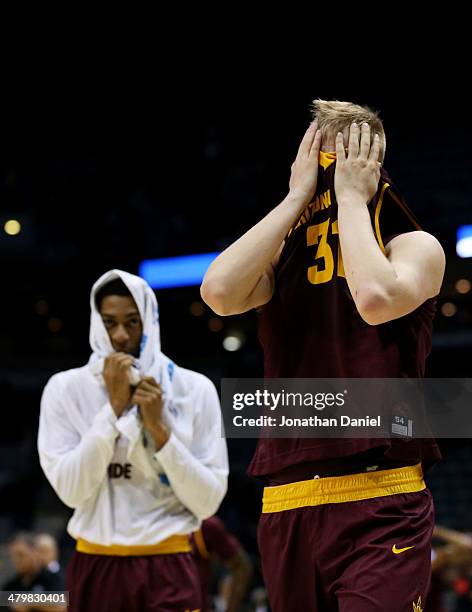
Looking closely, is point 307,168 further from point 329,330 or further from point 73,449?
point 73,449

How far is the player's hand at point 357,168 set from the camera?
2562mm

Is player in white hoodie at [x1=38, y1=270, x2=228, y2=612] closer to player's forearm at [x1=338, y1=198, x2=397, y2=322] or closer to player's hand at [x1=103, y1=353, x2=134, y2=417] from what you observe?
player's hand at [x1=103, y1=353, x2=134, y2=417]

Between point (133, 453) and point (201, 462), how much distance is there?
30 centimetres

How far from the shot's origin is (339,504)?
246 centimetres

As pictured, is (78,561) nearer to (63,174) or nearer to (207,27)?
(207,27)

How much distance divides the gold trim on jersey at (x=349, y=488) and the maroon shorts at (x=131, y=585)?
1365 millimetres

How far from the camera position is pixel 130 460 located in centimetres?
385

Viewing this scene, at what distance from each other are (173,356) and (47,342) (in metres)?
1.71

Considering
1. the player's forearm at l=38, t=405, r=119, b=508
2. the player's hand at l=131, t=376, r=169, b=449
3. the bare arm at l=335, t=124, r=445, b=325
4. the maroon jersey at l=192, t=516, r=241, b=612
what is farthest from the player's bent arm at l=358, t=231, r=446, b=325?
the maroon jersey at l=192, t=516, r=241, b=612

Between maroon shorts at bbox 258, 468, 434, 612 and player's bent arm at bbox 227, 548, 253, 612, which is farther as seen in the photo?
player's bent arm at bbox 227, 548, 253, 612

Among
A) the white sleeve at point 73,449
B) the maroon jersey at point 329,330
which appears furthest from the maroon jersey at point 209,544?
the maroon jersey at point 329,330

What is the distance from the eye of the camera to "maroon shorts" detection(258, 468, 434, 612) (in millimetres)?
2338

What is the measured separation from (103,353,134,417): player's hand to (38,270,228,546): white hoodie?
4cm

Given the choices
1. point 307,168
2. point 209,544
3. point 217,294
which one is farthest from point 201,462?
point 209,544
